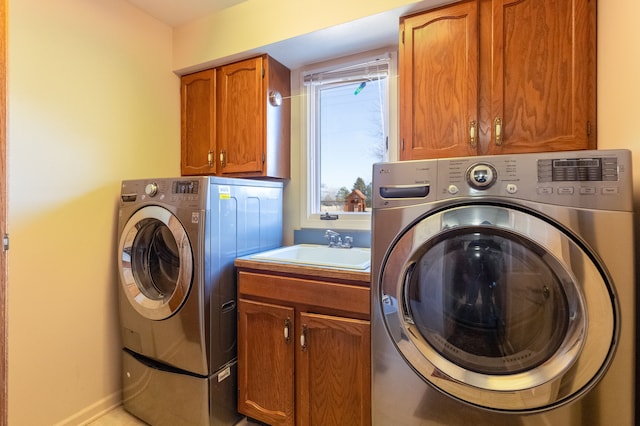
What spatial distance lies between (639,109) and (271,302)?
1.55m

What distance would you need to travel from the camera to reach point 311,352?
1.42 metres

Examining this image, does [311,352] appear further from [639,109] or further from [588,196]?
[639,109]

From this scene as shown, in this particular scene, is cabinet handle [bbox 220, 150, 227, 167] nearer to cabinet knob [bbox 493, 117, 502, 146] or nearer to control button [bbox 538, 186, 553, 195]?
cabinet knob [bbox 493, 117, 502, 146]

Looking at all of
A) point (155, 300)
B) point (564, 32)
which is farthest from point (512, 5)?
point (155, 300)

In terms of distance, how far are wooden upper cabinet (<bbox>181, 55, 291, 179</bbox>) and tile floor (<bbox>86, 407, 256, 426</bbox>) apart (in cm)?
153

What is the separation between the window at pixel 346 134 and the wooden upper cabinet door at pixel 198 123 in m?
0.66

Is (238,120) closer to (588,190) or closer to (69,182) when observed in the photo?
(69,182)

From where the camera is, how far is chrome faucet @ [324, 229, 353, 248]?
77.8 inches

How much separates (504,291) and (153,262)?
176cm

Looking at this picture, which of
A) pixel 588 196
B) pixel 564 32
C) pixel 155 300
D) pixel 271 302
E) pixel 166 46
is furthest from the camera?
pixel 166 46

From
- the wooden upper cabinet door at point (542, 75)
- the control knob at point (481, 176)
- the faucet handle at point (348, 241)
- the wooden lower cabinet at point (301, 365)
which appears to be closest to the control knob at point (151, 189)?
the wooden lower cabinet at point (301, 365)

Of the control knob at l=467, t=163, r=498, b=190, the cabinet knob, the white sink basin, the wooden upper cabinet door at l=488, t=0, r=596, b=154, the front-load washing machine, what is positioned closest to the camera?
the control knob at l=467, t=163, r=498, b=190

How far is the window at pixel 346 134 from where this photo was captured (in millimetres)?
1998

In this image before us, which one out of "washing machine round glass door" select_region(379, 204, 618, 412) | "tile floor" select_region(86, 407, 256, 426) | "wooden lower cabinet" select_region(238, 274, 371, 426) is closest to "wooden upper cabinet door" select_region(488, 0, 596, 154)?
"washing machine round glass door" select_region(379, 204, 618, 412)
